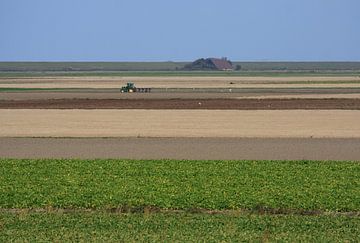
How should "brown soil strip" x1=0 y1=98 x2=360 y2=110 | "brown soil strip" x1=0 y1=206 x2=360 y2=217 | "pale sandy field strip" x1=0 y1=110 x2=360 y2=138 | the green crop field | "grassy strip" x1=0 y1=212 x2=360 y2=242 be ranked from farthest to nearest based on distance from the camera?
"brown soil strip" x1=0 y1=98 x2=360 y2=110
"pale sandy field strip" x1=0 y1=110 x2=360 y2=138
"brown soil strip" x1=0 y1=206 x2=360 y2=217
the green crop field
"grassy strip" x1=0 y1=212 x2=360 y2=242

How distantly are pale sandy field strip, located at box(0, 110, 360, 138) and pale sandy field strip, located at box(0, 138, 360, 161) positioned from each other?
216 centimetres

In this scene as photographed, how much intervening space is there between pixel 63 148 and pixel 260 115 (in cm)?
1825

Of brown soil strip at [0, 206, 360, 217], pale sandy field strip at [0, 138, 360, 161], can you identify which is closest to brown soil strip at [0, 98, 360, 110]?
pale sandy field strip at [0, 138, 360, 161]

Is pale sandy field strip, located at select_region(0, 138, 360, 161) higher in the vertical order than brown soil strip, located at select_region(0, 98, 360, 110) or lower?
higher

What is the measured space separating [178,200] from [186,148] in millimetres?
13867

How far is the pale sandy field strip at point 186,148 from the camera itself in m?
31.3

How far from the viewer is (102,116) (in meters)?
50.6

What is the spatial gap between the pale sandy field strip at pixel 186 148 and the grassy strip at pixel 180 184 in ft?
10.7

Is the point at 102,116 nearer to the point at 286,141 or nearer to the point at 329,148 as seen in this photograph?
the point at 286,141

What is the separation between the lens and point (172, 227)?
55.7 ft

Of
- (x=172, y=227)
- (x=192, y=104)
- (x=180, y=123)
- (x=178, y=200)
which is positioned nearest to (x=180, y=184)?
(x=178, y=200)

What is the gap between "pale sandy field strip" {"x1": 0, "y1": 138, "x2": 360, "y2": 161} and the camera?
3128 centimetres

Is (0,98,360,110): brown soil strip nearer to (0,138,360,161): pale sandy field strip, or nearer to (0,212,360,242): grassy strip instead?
(0,138,360,161): pale sandy field strip

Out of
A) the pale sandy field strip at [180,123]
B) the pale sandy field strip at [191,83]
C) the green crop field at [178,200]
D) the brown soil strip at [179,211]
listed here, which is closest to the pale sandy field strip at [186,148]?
the pale sandy field strip at [180,123]
